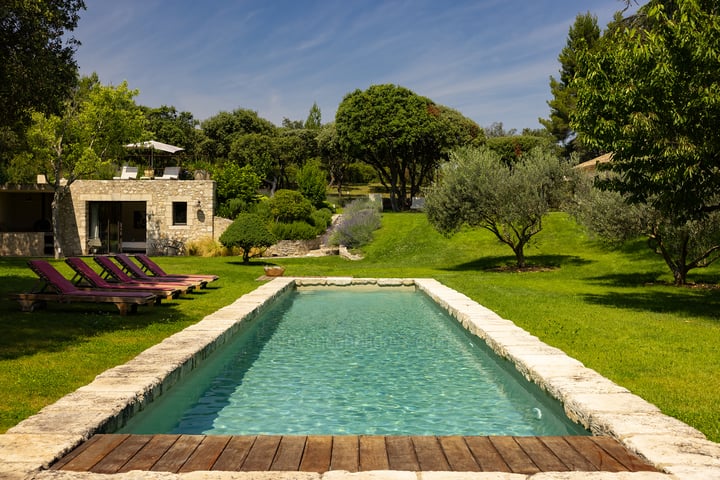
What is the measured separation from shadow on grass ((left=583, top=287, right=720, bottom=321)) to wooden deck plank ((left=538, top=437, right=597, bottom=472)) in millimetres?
8868

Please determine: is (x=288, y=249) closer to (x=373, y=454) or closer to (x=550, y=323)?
(x=550, y=323)

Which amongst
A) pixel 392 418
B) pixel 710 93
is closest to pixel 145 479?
pixel 392 418

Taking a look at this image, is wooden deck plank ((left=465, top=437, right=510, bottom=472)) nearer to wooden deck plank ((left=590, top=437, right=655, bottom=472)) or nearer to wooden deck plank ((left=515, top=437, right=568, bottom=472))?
wooden deck plank ((left=515, top=437, right=568, bottom=472))

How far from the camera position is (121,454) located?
4160mm

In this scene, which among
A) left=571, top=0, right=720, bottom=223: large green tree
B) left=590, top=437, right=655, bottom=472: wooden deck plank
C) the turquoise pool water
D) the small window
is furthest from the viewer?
the small window

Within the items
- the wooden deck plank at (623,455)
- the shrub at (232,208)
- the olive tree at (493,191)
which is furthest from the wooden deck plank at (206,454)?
the shrub at (232,208)

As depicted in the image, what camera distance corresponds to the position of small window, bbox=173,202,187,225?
31719 millimetres

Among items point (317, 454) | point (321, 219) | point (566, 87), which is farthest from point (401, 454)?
point (566, 87)

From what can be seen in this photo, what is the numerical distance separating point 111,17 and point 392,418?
1849 centimetres

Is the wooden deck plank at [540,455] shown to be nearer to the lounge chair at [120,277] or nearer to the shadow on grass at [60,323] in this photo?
the shadow on grass at [60,323]

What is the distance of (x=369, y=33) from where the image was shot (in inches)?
943

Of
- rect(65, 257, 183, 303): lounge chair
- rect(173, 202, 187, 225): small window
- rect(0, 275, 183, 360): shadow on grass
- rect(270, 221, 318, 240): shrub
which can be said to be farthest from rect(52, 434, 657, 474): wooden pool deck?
rect(173, 202, 187, 225): small window

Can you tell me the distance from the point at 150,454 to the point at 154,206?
29.1 meters

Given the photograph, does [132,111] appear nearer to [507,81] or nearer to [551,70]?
[507,81]
